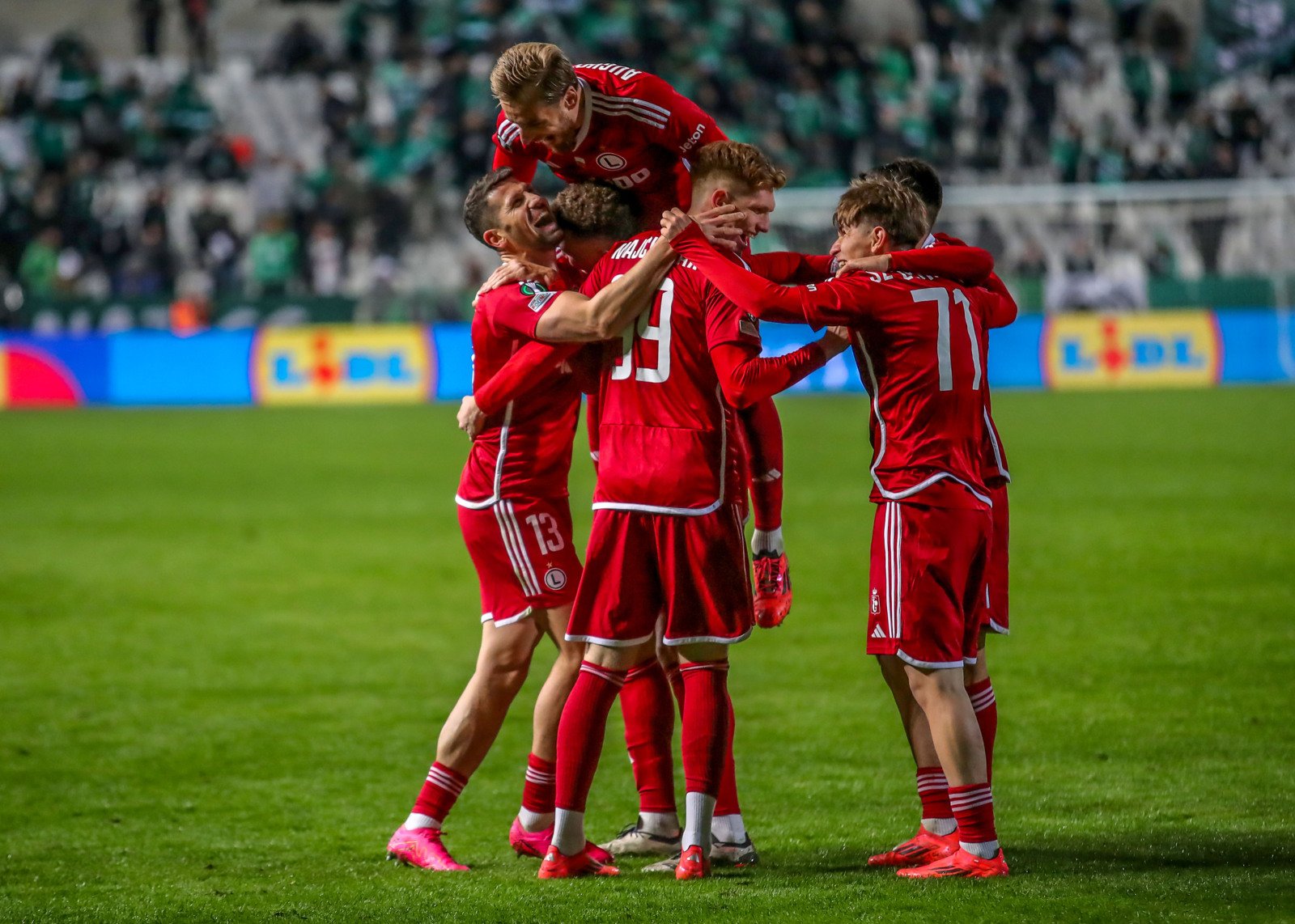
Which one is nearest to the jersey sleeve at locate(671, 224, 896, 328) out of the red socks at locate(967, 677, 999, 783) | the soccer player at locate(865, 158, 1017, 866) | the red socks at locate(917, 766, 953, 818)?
the soccer player at locate(865, 158, 1017, 866)

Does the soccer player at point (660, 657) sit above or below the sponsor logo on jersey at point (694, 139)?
below

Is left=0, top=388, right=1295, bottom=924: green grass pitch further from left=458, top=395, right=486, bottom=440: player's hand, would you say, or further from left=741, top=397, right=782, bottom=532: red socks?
left=458, top=395, right=486, bottom=440: player's hand

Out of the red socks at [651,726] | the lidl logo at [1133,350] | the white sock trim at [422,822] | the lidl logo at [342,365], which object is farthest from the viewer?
the lidl logo at [342,365]

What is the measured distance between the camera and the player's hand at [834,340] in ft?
14.2

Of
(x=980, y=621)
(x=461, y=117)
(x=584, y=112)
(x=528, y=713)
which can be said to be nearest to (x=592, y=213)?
(x=584, y=112)

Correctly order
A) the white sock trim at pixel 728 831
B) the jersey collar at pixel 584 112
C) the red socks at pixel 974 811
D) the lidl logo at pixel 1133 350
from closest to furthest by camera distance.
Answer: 1. the red socks at pixel 974 811
2. the white sock trim at pixel 728 831
3. the jersey collar at pixel 584 112
4. the lidl logo at pixel 1133 350

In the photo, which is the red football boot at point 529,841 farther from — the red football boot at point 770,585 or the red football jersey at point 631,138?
the red football jersey at point 631,138

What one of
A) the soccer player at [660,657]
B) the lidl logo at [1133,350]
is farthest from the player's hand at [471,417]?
the lidl logo at [1133,350]

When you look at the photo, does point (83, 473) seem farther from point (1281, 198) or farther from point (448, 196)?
point (1281, 198)

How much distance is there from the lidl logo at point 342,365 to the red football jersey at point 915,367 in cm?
1779

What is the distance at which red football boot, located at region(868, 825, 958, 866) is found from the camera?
4562mm

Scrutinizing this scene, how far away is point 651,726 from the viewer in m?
4.62

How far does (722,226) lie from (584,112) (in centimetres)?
101

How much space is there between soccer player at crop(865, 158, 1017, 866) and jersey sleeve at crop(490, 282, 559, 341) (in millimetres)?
1037
